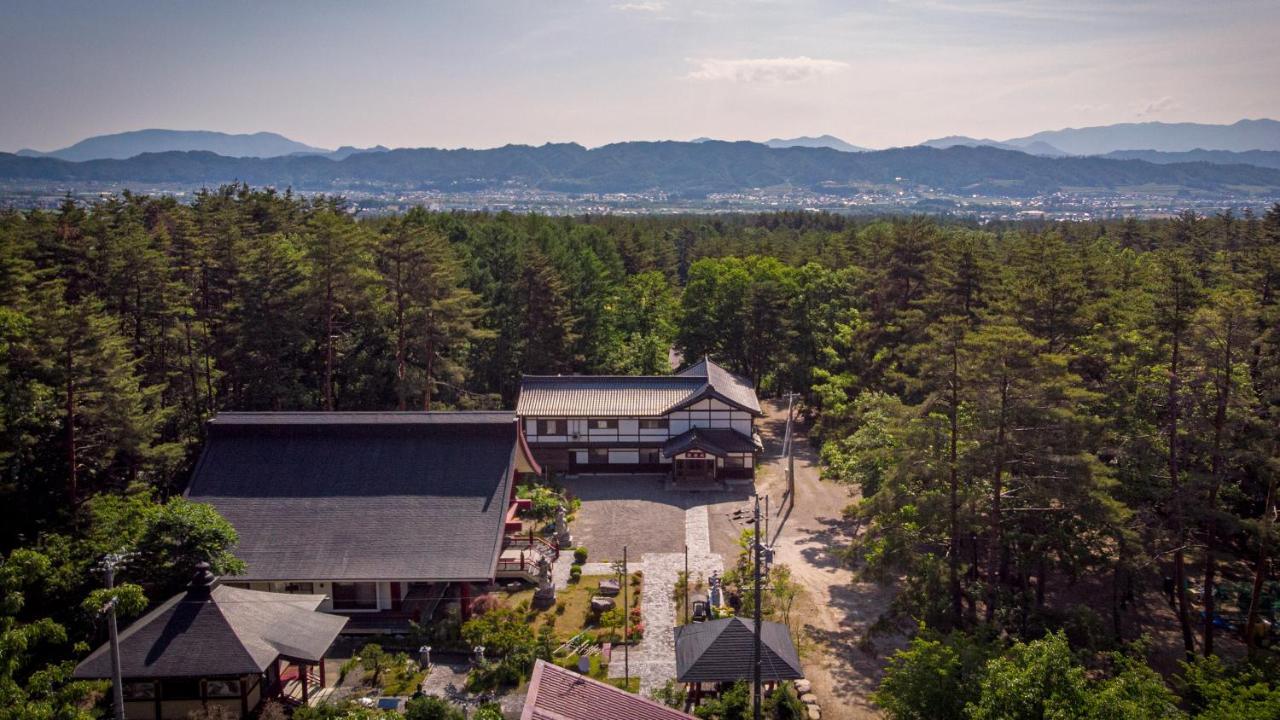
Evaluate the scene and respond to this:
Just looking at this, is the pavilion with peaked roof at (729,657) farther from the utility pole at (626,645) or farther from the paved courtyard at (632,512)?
the paved courtyard at (632,512)

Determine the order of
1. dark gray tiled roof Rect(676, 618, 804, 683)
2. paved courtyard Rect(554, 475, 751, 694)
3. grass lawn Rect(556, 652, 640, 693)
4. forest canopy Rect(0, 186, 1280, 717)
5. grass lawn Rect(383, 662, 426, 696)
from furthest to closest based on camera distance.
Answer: paved courtyard Rect(554, 475, 751, 694)
grass lawn Rect(556, 652, 640, 693)
grass lawn Rect(383, 662, 426, 696)
forest canopy Rect(0, 186, 1280, 717)
dark gray tiled roof Rect(676, 618, 804, 683)

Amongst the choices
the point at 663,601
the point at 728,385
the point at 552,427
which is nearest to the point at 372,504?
the point at 663,601

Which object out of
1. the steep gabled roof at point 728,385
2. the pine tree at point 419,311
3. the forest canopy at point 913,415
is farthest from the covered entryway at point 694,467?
the pine tree at point 419,311

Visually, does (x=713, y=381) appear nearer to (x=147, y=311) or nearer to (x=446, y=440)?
(x=446, y=440)

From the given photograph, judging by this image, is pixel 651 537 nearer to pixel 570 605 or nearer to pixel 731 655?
pixel 570 605

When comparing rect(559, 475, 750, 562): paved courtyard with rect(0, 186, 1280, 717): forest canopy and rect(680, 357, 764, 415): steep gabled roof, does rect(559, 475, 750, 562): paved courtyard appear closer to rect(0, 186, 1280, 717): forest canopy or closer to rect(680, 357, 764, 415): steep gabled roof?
rect(680, 357, 764, 415): steep gabled roof

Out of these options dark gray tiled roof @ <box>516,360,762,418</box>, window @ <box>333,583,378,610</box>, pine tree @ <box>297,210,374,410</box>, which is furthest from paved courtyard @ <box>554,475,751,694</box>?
pine tree @ <box>297,210,374,410</box>
